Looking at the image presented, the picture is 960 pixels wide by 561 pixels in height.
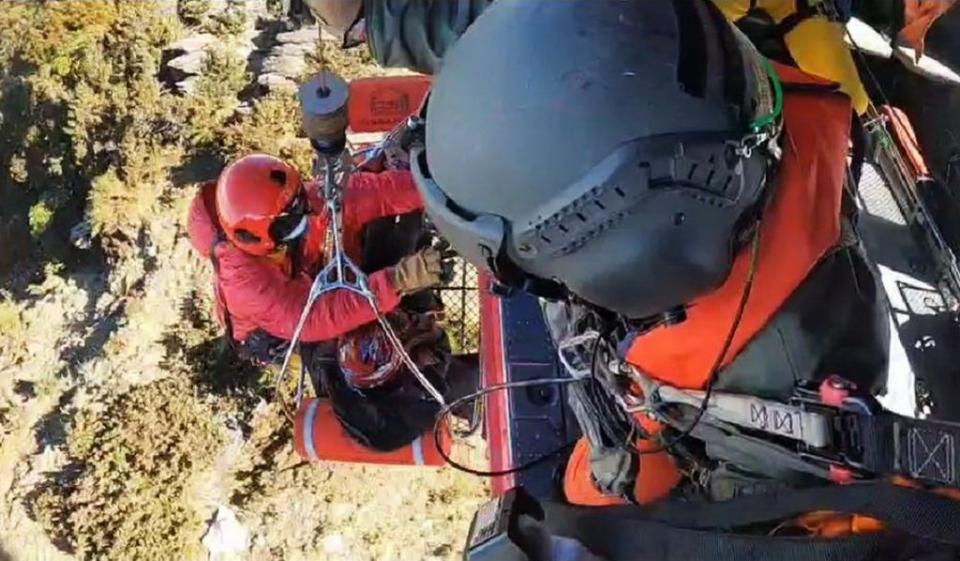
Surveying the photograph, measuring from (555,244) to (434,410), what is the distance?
237 centimetres

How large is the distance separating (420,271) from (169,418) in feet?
11.7

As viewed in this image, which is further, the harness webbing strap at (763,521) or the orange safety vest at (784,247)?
the orange safety vest at (784,247)

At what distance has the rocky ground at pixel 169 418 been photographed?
6543mm

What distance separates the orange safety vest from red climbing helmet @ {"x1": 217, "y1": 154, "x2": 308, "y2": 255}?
5.98 feet

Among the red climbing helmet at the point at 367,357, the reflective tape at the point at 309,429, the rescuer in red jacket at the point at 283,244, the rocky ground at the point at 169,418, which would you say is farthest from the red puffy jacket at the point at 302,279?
the rocky ground at the point at 169,418

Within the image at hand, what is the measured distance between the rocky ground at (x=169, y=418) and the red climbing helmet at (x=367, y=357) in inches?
45.2

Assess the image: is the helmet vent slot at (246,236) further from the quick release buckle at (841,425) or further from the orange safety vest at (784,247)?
the quick release buckle at (841,425)

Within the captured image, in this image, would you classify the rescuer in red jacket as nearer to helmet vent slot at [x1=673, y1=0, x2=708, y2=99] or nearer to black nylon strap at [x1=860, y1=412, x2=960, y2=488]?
helmet vent slot at [x1=673, y1=0, x2=708, y2=99]

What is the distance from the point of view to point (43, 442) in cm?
733

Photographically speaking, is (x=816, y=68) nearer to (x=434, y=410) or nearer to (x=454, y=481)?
(x=434, y=410)

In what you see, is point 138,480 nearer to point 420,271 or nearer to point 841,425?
point 420,271

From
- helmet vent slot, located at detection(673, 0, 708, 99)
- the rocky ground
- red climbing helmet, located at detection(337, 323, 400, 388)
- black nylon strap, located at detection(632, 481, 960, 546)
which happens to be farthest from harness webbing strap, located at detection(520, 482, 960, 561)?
the rocky ground

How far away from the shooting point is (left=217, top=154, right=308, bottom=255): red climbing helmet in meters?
3.84

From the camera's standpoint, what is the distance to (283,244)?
13.0 ft
